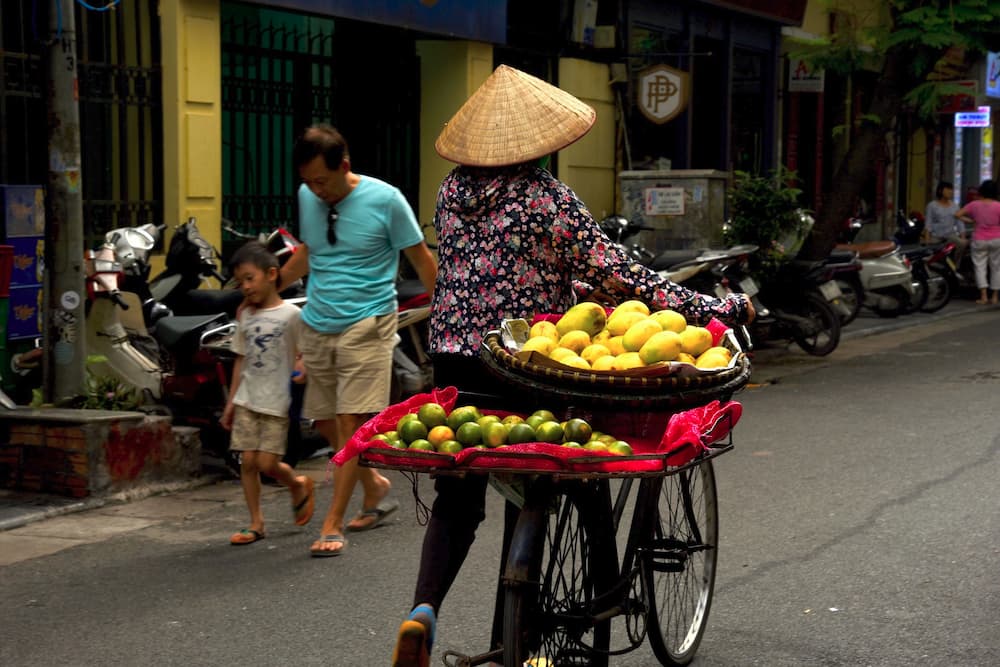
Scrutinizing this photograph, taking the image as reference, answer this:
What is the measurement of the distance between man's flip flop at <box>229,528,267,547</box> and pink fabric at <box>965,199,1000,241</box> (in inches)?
611

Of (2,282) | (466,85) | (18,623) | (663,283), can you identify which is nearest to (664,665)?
(663,283)

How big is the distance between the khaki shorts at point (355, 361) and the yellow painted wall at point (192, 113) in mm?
4667

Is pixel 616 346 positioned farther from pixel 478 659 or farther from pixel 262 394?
pixel 262 394

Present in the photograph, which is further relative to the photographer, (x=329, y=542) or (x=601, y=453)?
(x=329, y=542)

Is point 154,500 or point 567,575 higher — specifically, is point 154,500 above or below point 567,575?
below

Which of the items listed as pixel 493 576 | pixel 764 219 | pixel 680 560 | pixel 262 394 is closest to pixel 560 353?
pixel 680 560

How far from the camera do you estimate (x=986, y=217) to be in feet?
65.8

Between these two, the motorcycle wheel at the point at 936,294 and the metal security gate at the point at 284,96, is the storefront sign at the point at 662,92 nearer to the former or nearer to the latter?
the metal security gate at the point at 284,96

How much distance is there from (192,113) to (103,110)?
73 centimetres

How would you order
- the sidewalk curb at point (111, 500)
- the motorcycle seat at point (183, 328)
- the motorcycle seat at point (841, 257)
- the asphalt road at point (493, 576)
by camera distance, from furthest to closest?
the motorcycle seat at point (841, 257) < the motorcycle seat at point (183, 328) < the sidewalk curb at point (111, 500) < the asphalt road at point (493, 576)

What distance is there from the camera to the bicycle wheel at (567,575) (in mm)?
3715

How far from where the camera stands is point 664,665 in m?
4.63

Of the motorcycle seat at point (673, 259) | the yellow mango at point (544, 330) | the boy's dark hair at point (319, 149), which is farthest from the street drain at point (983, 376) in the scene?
the yellow mango at point (544, 330)

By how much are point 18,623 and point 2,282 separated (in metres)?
3.02
